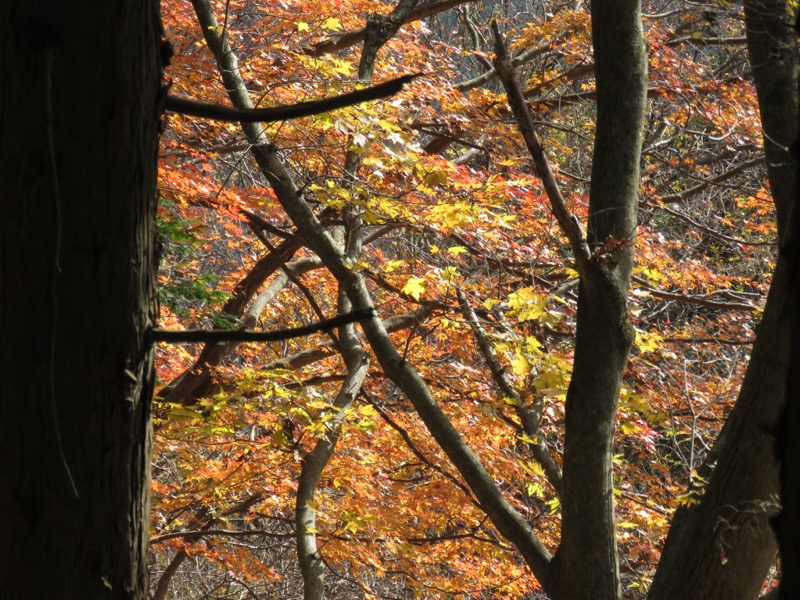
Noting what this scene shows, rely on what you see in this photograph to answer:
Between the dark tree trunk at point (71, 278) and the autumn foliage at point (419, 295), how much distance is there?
255 cm

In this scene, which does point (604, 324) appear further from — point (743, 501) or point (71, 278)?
Result: point (71, 278)

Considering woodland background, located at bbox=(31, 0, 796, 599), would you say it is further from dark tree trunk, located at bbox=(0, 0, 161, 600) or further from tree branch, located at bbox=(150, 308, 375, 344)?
dark tree trunk, located at bbox=(0, 0, 161, 600)

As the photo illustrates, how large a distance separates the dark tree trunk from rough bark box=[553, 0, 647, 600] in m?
2.15

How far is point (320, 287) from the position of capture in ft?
26.8

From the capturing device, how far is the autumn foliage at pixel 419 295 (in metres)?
4.71

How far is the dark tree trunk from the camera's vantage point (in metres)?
1.15

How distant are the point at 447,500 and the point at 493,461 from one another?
527 mm

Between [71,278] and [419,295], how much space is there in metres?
4.34

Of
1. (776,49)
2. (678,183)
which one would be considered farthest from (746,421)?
(678,183)

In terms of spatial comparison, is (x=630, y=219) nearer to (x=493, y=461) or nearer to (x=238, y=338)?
(x=238, y=338)

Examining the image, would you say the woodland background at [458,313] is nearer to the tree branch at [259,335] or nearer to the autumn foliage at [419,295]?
the autumn foliage at [419,295]

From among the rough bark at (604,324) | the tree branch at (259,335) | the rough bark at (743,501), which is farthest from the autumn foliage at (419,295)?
the tree branch at (259,335)

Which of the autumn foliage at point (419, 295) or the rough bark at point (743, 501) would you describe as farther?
the autumn foliage at point (419, 295)


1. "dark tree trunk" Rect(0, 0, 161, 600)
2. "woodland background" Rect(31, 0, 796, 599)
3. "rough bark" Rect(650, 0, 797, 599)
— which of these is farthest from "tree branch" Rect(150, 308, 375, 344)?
"woodland background" Rect(31, 0, 796, 599)
